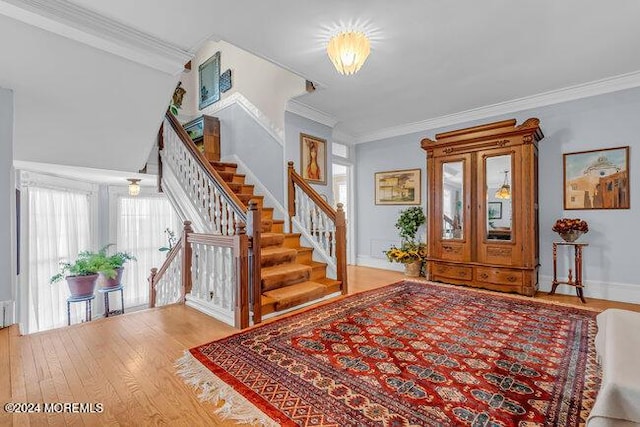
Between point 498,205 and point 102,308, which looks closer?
point 498,205

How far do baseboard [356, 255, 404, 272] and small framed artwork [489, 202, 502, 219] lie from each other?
6.42 feet

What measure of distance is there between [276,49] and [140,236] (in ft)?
17.2

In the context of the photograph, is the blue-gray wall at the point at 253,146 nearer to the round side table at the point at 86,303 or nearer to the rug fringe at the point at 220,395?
the rug fringe at the point at 220,395

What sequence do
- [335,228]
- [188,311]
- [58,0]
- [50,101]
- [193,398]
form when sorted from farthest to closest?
[335,228]
[188,311]
[50,101]
[58,0]
[193,398]

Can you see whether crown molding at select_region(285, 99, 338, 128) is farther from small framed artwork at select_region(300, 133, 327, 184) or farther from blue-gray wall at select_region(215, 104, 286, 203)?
blue-gray wall at select_region(215, 104, 286, 203)

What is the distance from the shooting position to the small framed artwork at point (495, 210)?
13.1 ft

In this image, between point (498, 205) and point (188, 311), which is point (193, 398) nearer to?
point (188, 311)

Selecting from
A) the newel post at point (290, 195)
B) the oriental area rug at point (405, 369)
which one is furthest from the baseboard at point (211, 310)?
the newel post at point (290, 195)

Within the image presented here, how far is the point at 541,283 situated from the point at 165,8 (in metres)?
5.47

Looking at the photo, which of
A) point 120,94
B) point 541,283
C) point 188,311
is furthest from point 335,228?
point 541,283

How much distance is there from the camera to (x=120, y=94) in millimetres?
2922

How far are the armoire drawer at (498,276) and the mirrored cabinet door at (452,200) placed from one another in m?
0.56

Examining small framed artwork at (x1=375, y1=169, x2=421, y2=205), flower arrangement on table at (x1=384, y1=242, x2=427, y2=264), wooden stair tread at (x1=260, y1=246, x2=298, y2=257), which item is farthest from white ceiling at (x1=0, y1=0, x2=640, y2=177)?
flower arrangement on table at (x1=384, y1=242, x2=427, y2=264)

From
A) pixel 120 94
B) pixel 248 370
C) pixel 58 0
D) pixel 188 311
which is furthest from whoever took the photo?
pixel 188 311
